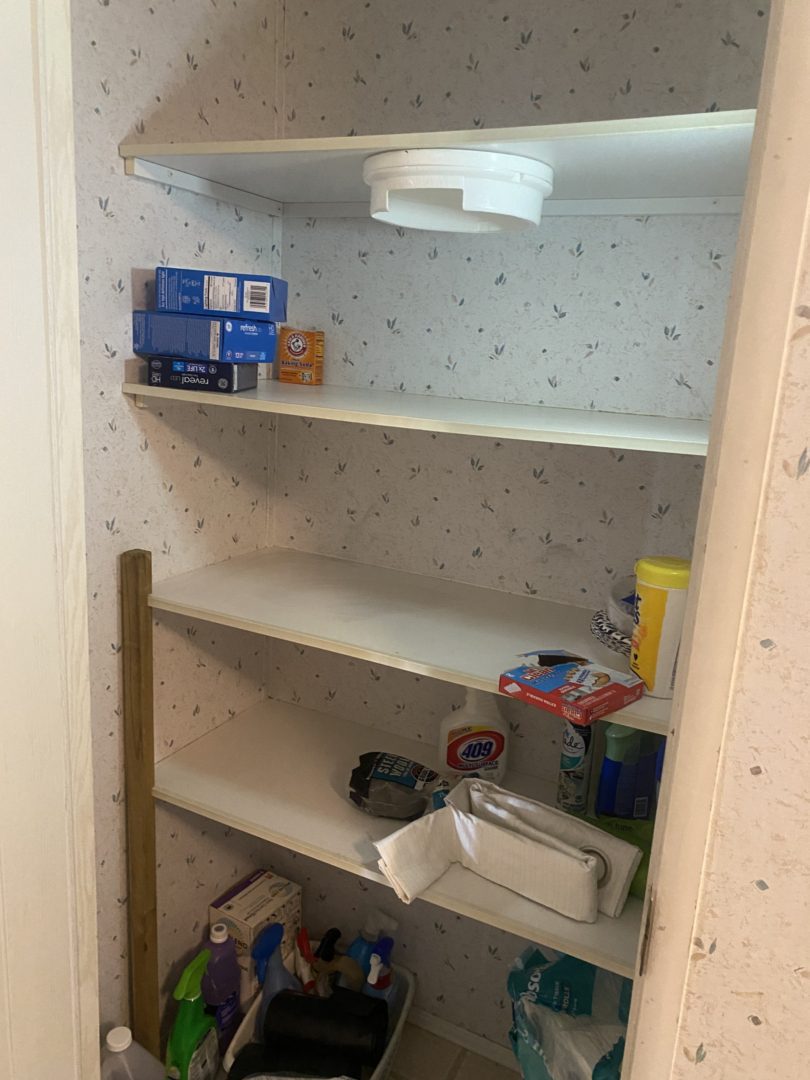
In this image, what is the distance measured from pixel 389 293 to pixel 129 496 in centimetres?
63

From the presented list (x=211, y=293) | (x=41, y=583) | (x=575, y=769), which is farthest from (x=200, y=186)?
(x=575, y=769)

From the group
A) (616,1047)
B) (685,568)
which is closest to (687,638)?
(685,568)

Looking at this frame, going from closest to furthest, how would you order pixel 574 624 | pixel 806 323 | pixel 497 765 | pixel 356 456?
1. pixel 806 323
2. pixel 574 624
3. pixel 497 765
4. pixel 356 456

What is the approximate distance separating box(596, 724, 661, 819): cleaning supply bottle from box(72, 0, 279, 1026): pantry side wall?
2.78ft

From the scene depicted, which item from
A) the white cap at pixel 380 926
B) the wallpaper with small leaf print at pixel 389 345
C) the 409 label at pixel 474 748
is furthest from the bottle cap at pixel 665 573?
the white cap at pixel 380 926

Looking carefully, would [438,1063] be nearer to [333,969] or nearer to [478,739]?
[333,969]

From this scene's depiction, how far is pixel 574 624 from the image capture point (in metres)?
1.44

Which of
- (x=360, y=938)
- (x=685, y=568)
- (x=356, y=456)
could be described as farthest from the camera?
(x=360, y=938)

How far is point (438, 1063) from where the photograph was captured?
5.77 feet

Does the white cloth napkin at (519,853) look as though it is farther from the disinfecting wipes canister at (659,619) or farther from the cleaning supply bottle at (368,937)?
the cleaning supply bottle at (368,937)

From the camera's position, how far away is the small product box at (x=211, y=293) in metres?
1.33

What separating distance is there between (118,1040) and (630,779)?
1047mm

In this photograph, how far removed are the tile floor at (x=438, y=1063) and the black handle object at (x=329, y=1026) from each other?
0.57 ft

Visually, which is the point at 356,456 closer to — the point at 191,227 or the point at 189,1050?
the point at 191,227
